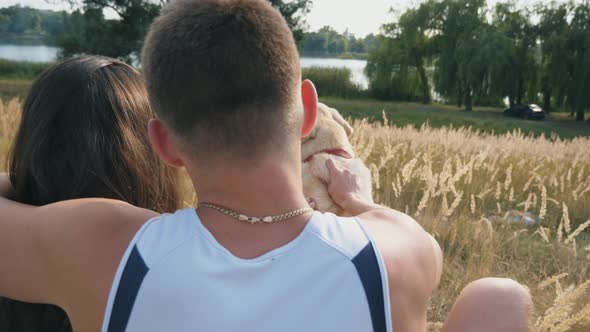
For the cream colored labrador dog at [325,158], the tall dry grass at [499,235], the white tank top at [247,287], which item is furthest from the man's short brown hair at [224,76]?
the tall dry grass at [499,235]

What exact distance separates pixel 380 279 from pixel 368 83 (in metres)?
40.1

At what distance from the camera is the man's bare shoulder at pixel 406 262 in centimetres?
123

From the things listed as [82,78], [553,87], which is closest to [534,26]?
[553,87]

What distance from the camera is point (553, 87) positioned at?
28.8 m

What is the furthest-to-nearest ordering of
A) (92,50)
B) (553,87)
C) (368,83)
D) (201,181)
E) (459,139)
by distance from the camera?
(368,83) → (553,87) → (92,50) → (459,139) → (201,181)

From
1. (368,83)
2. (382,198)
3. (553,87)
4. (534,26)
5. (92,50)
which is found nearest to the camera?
(382,198)

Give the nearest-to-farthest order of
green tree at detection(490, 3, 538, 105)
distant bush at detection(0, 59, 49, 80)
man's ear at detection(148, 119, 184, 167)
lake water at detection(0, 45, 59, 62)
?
man's ear at detection(148, 119, 184, 167), green tree at detection(490, 3, 538, 105), distant bush at detection(0, 59, 49, 80), lake water at detection(0, 45, 59, 62)

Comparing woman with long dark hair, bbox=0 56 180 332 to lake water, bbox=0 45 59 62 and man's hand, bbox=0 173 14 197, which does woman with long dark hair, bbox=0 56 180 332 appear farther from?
lake water, bbox=0 45 59 62

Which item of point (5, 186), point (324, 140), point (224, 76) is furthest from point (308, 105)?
point (5, 186)

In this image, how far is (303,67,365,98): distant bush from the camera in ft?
128

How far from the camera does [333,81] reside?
1545 inches

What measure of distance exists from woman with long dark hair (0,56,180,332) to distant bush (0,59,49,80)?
35.0 m

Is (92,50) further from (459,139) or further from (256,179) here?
(256,179)

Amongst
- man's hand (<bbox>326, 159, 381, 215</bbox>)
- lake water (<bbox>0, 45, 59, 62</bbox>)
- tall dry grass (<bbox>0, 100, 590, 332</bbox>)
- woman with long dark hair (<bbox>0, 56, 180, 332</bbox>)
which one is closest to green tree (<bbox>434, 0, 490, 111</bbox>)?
lake water (<bbox>0, 45, 59, 62</bbox>)
